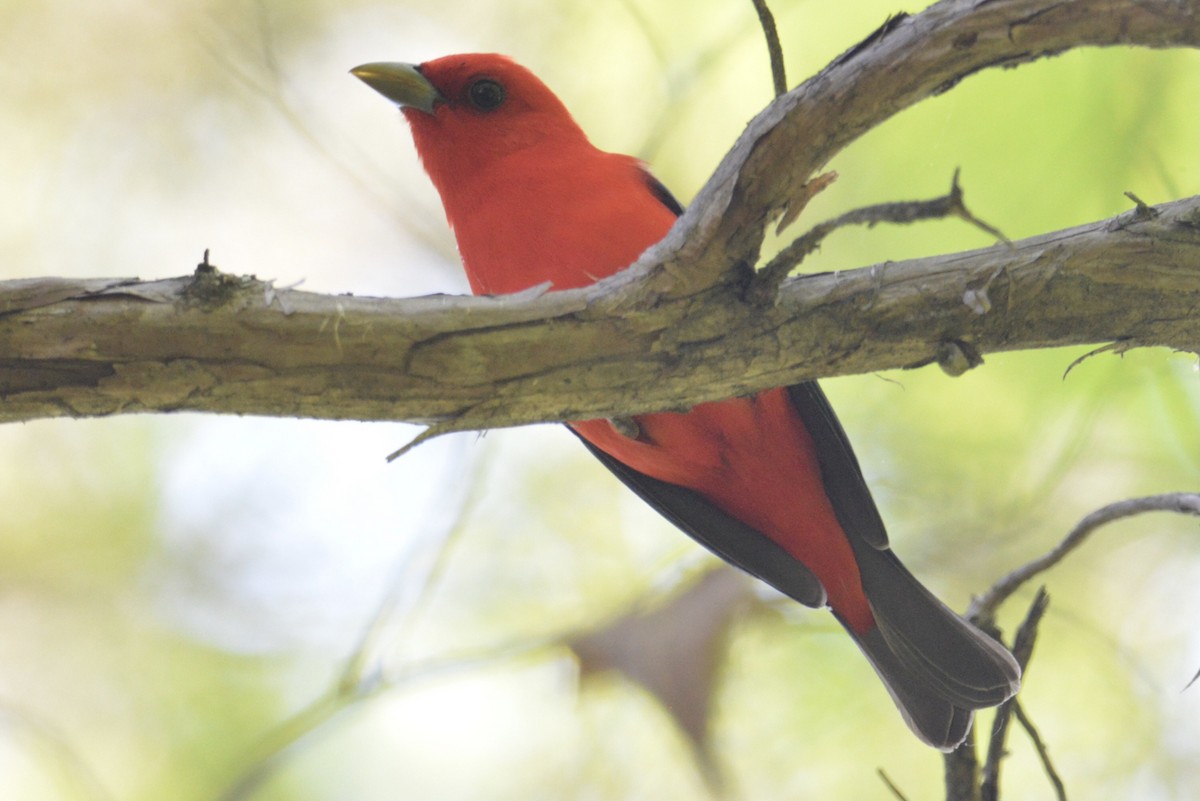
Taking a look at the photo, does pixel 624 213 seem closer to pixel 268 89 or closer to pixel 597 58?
pixel 597 58

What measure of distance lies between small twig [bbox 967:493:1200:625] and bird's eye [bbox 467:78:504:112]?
7.17 ft

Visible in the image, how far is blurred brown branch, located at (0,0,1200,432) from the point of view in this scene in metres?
2.12

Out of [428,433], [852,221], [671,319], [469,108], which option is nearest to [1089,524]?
[852,221]

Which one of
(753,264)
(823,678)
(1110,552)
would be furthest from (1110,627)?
(753,264)

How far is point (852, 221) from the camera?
2379 millimetres

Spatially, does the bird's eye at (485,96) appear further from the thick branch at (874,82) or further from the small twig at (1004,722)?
the small twig at (1004,722)

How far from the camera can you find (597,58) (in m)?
4.52

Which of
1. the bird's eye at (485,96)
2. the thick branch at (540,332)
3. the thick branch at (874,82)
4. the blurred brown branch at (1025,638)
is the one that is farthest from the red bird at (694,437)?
the thick branch at (874,82)

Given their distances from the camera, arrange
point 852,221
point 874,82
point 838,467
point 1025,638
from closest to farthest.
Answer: point 874,82
point 852,221
point 1025,638
point 838,467

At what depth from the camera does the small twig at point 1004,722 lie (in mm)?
2766

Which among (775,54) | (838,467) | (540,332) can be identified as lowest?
(838,467)

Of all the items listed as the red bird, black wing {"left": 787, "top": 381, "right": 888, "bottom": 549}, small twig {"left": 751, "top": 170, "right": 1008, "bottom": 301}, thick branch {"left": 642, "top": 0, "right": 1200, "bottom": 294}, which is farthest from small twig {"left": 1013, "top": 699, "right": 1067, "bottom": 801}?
thick branch {"left": 642, "top": 0, "right": 1200, "bottom": 294}

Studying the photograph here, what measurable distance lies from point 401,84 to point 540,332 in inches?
69.6

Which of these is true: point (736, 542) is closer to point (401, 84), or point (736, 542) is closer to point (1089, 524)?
point (1089, 524)
